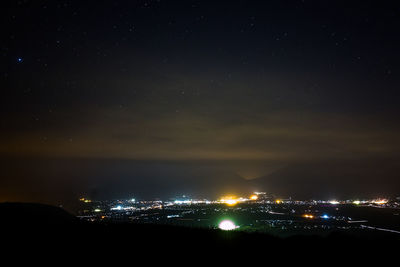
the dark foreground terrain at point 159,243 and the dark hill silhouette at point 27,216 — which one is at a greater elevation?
the dark hill silhouette at point 27,216

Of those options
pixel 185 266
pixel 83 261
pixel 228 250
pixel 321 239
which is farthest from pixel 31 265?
pixel 321 239

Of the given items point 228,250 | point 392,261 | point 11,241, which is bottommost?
point 392,261

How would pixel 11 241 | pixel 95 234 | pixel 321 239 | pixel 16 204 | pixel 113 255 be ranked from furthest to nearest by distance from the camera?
pixel 16 204, pixel 321 239, pixel 95 234, pixel 11 241, pixel 113 255

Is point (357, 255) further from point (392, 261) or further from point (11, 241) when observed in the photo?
point (11, 241)

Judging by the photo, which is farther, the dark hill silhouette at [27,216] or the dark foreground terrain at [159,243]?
the dark hill silhouette at [27,216]

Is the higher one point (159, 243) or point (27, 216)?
point (27, 216)

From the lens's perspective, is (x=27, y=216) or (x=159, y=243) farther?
(x=27, y=216)

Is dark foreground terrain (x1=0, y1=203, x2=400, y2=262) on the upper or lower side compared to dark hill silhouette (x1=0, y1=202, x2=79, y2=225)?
lower

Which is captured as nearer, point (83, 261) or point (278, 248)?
point (83, 261)
